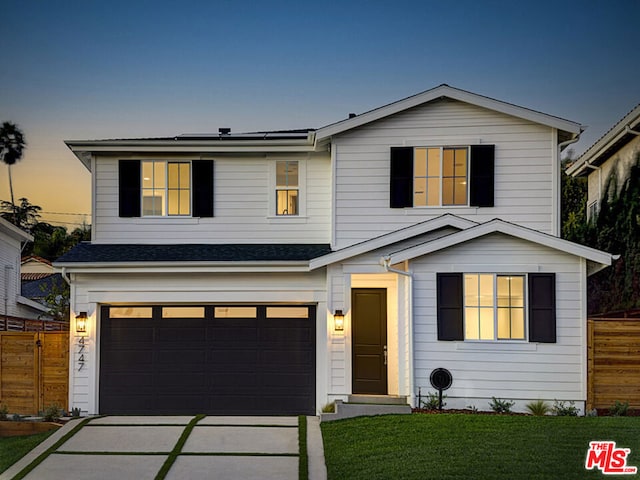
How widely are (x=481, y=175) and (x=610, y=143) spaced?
4.41 m

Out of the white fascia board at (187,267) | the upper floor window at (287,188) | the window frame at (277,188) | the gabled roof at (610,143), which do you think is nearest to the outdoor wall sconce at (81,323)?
the white fascia board at (187,267)

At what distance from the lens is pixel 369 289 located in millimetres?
12750

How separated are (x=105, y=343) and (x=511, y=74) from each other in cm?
1045

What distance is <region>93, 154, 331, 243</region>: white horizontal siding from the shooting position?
43.6 feet

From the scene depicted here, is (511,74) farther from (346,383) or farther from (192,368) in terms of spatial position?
(192,368)

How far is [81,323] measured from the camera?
12.3 m

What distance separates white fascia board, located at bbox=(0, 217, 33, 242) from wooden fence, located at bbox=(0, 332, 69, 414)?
32.7ft

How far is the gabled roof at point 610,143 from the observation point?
13.6 metres

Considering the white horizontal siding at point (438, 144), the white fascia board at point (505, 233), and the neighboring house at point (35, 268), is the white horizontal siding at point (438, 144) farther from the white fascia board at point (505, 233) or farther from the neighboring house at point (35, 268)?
the neighboring house at point (35, 268)

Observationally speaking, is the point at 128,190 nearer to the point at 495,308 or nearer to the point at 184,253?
the point at 184,253

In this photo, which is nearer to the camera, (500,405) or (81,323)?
(500,405)

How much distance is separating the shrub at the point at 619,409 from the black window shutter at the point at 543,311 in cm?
142

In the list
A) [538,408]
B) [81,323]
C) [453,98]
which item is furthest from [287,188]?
[538,408]

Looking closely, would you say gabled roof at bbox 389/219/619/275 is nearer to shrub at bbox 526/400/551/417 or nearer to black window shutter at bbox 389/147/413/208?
black window shutter at bbox 389/147/413/208
